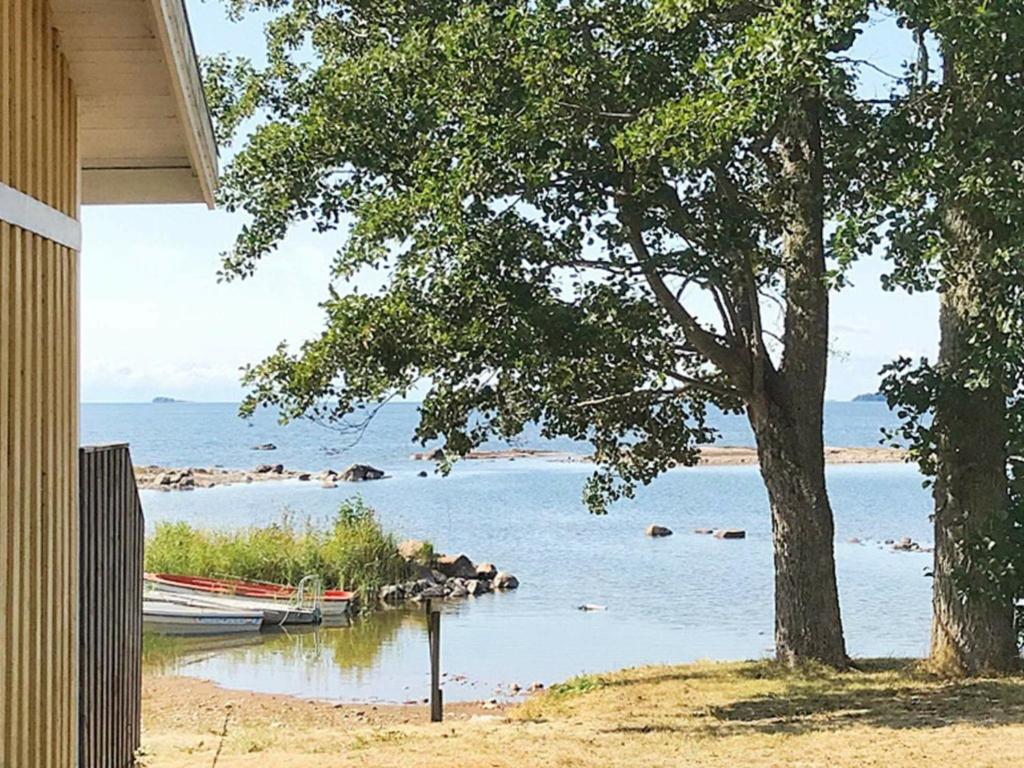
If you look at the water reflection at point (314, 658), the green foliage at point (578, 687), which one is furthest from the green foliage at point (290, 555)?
the green foliage at point (578, 687)

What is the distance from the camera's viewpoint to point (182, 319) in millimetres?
100125

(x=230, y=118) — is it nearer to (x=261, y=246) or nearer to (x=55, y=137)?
(x=261, y=246)

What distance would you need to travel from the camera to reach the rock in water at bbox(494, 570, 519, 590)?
87.8 feet

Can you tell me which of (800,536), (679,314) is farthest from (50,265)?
(800,536)

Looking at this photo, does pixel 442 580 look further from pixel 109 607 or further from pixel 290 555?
pixel 109 607

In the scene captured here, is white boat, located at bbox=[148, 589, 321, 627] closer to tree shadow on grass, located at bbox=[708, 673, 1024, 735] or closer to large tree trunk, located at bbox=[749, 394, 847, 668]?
large tree trunk, located at bbox=[749, 394, 847, 668]

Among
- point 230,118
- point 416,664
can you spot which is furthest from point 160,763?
point 416,664

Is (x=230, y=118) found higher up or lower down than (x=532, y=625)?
higher up

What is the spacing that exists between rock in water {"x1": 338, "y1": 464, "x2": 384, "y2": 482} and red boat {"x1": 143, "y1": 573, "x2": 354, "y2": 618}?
141ft

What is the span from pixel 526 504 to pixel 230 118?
126 ft

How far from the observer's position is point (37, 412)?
4.73m

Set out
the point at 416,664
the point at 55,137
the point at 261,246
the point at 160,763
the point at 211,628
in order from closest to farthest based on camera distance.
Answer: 1. the point at 55,137
2. the point at 160,763
3. the point at 261,246
4. the point at 416,664
5. the point at 211,628

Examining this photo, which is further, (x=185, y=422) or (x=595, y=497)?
(x=185, y=422)

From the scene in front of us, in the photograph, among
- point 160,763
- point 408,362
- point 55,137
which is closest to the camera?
point 55,137
